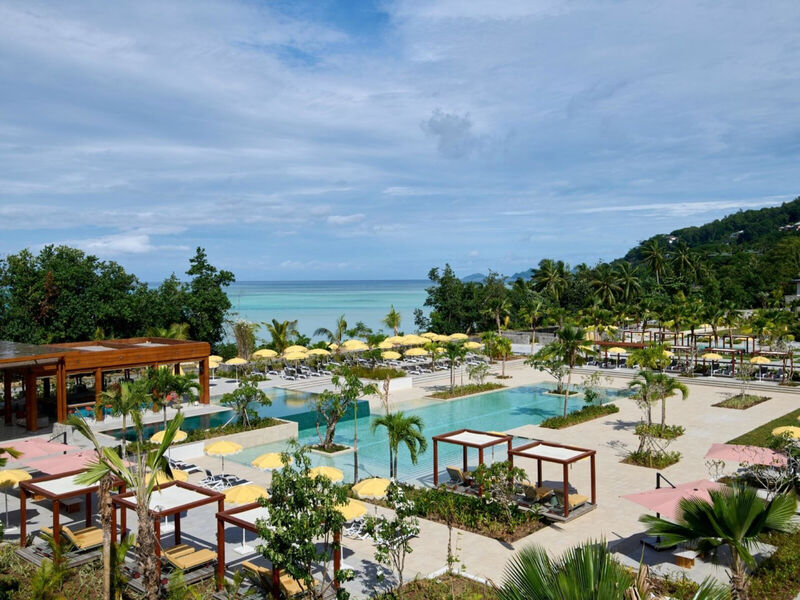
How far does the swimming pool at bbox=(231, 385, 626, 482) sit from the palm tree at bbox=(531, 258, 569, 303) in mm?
28904

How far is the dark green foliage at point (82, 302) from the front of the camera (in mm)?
35094

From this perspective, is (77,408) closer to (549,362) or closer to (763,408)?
(549,362)

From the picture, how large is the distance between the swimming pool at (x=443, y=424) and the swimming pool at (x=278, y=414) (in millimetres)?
691

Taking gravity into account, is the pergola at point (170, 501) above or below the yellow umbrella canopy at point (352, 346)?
below

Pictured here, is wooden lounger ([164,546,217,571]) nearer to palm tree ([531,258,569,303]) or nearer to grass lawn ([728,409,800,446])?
grass lawn ([728,409,800,446])

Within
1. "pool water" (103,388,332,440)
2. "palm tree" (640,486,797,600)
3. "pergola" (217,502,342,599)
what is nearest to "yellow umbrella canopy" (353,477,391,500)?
"pergola" (217,502,342,599)

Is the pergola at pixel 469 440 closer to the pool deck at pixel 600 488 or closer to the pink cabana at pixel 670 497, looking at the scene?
the pool deck at pixel 600 488

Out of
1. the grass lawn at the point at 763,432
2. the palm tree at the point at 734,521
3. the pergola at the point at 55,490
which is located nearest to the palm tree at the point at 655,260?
the grass lawn at the point at 763,432

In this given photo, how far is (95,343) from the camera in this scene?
1113 inches

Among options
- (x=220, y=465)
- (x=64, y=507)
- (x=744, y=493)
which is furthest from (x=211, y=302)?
(x=744, y=493)

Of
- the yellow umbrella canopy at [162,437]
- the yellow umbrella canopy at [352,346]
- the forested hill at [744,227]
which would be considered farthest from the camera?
the forested hill at [744,227]

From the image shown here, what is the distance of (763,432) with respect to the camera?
22047 mm

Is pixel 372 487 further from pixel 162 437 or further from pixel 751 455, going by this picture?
pixel 751 455

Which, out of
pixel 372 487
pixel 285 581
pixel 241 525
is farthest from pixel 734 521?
pixel 372 487
